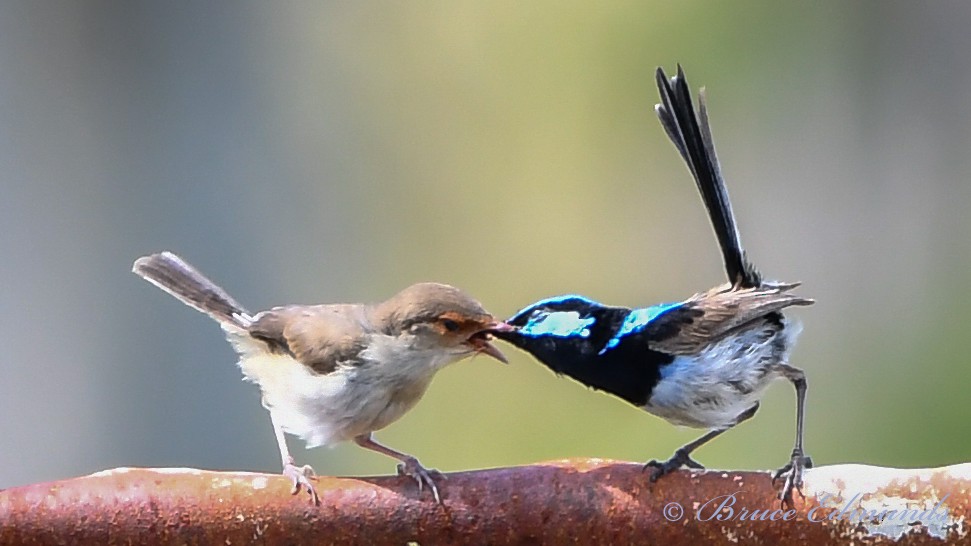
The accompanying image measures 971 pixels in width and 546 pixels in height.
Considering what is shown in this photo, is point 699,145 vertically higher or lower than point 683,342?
higher

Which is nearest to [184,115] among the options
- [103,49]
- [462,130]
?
[103,49]

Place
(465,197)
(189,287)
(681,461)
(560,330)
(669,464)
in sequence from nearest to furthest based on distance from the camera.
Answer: (669,464), (681,461), (560,330), (189,287), (465,197)

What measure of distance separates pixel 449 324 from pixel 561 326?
17cm

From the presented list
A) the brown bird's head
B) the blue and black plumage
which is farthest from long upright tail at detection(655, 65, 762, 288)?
the brown bird's head

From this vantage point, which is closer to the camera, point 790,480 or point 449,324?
point 790,480

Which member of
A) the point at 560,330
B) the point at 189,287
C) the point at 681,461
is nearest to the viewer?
the point at 681,461

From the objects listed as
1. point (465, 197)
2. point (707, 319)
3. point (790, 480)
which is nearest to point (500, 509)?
point (790, 480)

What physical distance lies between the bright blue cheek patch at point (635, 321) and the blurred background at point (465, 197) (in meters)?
1.33

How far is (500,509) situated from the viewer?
1.00 meters

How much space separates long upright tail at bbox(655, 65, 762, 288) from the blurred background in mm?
1273

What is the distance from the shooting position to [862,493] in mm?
960

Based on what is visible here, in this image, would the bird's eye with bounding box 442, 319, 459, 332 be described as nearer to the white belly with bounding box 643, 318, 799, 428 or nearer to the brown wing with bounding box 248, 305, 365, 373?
the brown wing with bounding box 248, 305, 365, 373

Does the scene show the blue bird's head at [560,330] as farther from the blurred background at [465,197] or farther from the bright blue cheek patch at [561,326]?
the blurred background at [465,197]

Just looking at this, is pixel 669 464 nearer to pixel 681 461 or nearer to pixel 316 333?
pixel 681 461
